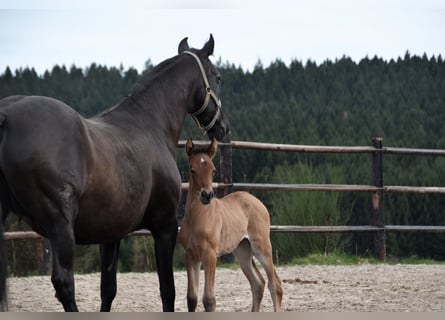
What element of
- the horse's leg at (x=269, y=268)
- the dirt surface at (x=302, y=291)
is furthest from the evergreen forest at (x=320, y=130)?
the horse's leg at (x=269, y=268)

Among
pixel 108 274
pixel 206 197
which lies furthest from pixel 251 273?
pixel 108 274

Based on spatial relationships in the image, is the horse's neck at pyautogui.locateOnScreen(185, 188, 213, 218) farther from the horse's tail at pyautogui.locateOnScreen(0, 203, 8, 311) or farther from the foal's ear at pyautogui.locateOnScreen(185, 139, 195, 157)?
the horse's tail at pyautogui.locateOnScreen(0, 203, 8, 311)

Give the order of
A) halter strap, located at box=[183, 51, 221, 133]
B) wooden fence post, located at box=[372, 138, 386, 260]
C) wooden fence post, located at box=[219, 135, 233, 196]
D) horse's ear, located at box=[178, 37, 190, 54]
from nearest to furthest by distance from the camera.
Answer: halter strap, located at box=[183, 51, 221, 133] → horse's ear, located at box=[178, 37, 190, 54] → wooden fence post, located at box=[219, 135, 233, 196] → wooden fence post, located at box=[372, 138, 386, 260]

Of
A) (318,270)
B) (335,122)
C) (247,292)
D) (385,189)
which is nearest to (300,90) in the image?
(335,122)

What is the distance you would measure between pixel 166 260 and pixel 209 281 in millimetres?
624

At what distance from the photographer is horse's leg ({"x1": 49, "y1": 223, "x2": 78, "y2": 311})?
341 centimetres

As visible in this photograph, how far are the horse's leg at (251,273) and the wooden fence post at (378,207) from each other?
474 cm

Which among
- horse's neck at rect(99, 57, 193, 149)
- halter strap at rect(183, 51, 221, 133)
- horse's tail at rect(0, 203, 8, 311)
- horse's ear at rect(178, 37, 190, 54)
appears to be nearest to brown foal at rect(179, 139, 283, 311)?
halter strap at rect(183, 51, 221, 133)

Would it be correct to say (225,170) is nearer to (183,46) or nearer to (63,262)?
(183,46)

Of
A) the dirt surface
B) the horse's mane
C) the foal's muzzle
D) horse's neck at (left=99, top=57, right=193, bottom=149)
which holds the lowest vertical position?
the dirt surface

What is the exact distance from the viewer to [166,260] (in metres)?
4.42

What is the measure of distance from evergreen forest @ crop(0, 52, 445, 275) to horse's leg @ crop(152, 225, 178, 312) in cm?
519

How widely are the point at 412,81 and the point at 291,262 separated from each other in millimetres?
12174

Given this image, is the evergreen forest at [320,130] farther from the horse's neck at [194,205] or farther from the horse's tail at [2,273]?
the horse's tail at [2,273]
